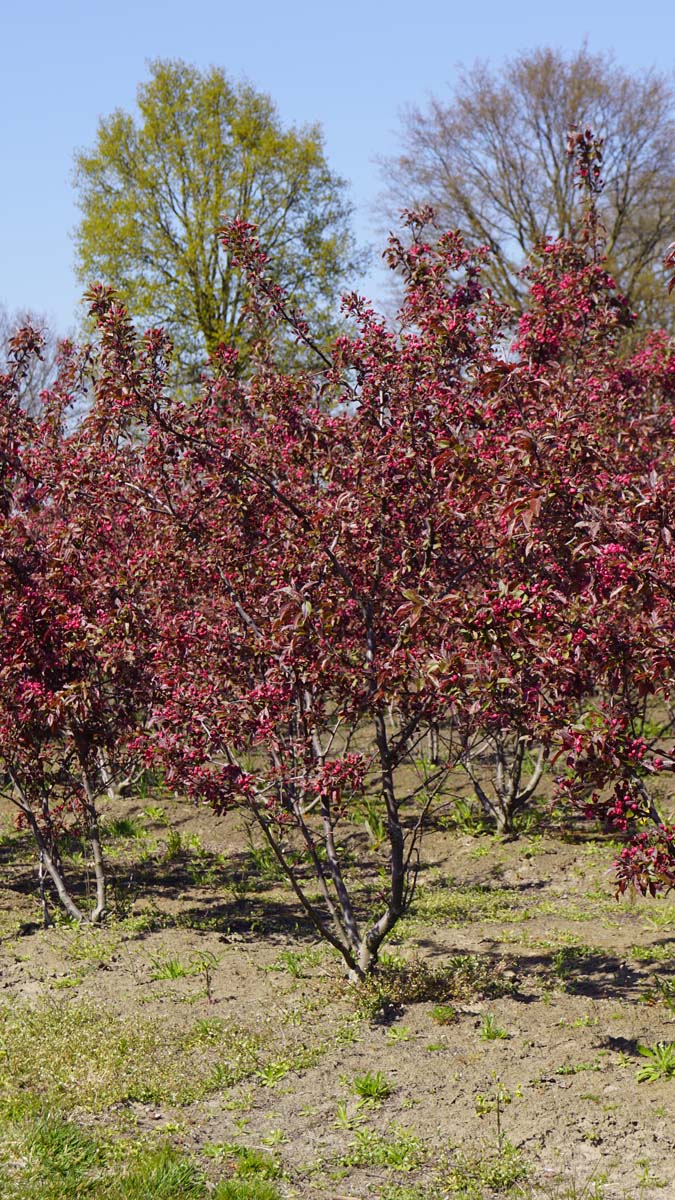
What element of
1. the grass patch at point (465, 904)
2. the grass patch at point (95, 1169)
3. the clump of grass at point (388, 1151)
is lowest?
the grass patch at point (95, 1169)

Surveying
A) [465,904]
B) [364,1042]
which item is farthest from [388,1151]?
[465,904]

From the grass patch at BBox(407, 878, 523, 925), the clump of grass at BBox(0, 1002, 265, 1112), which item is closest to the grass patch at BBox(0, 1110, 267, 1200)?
the clump of grass at BBox(0, 1002, 265, 1112)

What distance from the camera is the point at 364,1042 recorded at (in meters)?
5.33

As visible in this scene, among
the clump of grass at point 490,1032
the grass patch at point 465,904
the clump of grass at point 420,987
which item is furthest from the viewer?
the grass patch at point 465,904

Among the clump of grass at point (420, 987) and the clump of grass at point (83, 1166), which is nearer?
the clump of grass at point (83, 1166)

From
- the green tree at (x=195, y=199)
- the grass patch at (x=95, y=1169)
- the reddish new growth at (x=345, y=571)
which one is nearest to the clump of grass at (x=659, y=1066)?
the reddish new growth at (x=345, y=571)

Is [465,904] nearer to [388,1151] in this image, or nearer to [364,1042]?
[364,1042]

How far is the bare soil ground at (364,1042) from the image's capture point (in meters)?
4.25

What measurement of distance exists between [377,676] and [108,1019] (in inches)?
93.3

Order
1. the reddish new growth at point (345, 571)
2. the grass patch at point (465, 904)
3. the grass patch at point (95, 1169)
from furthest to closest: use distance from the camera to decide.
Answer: the grass patch at point (465, 904) → the reddish new growth at point (345, 571) → the grass patch at point (95, 1169)

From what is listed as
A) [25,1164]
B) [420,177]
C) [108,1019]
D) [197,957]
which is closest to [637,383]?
[197,957]

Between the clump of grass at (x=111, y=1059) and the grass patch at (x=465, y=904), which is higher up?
the grass patch at (x=465, y=904)

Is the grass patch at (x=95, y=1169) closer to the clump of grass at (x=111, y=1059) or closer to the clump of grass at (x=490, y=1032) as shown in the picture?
the clump of grass at (x=111, y=1059)

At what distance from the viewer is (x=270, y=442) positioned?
21.2 feet
